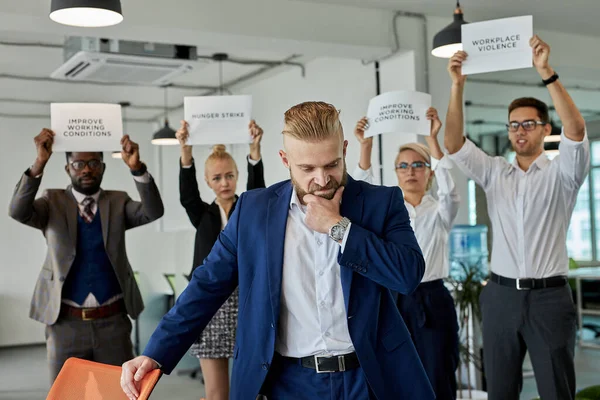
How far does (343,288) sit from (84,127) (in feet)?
7.30

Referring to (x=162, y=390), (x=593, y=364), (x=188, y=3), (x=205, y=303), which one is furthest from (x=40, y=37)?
(x=593, y=364)

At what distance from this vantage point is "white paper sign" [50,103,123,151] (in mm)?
3671

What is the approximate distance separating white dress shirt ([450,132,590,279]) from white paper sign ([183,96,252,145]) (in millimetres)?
1357

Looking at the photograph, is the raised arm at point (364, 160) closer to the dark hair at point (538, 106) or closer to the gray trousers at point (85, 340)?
the dark hair at point (538, 106)

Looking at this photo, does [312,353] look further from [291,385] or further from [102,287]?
[102,287]

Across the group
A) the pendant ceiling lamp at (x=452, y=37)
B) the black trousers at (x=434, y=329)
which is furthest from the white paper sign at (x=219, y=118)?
the pendant ceiling lamp at (x=452, y=37)

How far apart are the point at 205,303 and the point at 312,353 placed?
1.09 feet

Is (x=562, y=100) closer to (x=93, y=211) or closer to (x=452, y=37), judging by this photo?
(x=452, y=37)

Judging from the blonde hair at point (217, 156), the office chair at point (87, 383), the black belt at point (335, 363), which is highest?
the blonde hair at point (217, 156)

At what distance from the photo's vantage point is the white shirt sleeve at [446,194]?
3.89 m

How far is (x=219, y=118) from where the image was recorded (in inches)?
157

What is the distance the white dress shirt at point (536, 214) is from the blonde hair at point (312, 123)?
1.83 m

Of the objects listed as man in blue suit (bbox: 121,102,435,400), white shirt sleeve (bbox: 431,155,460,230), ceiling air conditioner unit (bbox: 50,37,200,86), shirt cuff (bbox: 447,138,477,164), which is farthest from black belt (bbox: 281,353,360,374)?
ceiling air conditioner unit (bbox: 50,37,200,86)

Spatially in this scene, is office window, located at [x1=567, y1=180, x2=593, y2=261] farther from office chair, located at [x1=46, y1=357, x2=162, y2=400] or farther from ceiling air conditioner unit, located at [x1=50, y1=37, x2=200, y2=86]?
office chair, located at [x1=46, y1=357, x2=162, y2=400]
